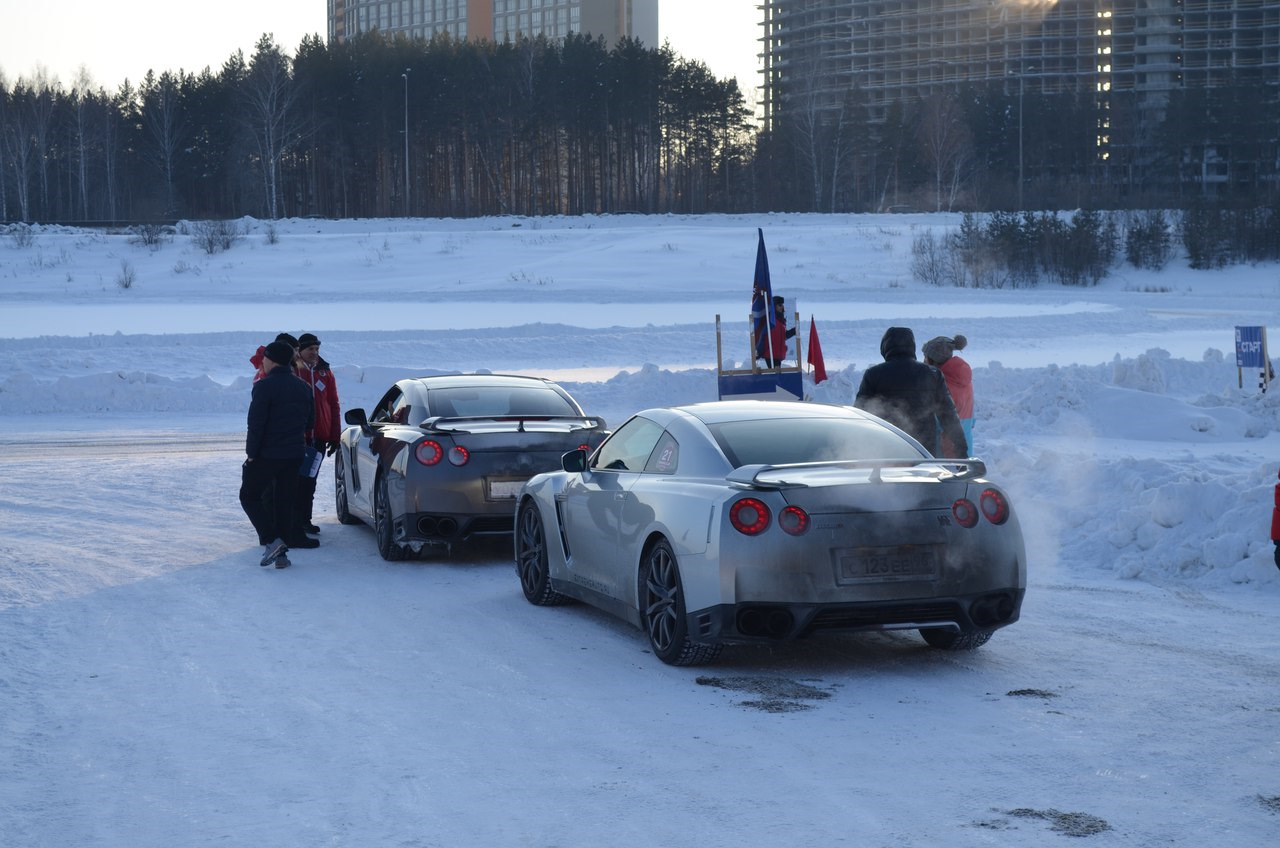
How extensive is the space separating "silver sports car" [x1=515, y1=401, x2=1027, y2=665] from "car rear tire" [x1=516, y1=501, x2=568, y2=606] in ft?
3.62

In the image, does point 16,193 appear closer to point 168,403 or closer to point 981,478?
point 168,403

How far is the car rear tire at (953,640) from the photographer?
8094 millimetres

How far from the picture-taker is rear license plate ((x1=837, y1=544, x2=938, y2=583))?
727 centimetres

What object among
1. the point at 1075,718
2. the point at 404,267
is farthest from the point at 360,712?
the point at 404,267

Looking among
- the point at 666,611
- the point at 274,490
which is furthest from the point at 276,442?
the point at 666,611

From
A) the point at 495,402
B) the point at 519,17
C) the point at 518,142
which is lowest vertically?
the point at 495,402

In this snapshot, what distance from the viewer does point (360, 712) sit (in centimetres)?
682

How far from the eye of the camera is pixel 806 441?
8070mm

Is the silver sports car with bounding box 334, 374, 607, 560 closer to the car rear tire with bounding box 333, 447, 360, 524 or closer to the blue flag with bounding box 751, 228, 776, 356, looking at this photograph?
the car rear tire with bounding box 333, 447, 360, 524

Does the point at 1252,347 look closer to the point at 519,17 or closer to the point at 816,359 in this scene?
the point at 816,359

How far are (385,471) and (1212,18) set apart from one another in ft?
463

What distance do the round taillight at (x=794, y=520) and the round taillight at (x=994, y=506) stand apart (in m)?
0.93

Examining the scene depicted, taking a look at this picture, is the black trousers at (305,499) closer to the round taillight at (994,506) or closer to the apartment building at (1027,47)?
the round taillight at (994,506)

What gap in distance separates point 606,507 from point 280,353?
3.79 metres
